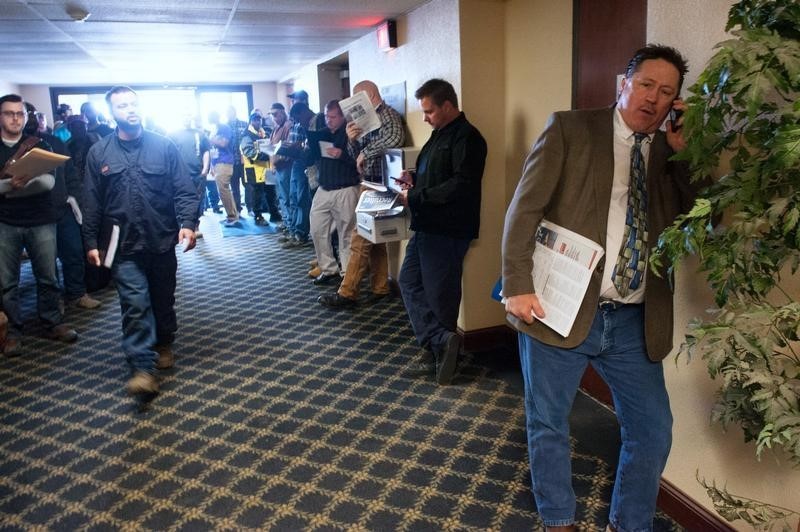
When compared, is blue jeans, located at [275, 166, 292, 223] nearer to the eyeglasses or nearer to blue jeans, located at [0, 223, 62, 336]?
blue jeans, located at [0, 223, 62, 336]

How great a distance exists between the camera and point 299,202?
6637 millimetres

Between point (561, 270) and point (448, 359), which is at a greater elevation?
point (561, 270)

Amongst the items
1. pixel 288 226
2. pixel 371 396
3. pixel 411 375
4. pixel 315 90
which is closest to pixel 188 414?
pixel 371 396

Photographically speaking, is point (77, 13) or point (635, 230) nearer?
point (635, 230)

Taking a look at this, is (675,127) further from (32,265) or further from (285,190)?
(285,190)

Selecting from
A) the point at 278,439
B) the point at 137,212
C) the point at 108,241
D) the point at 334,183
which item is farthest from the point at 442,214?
the point at 334,183

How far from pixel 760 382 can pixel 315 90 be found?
7276 mm

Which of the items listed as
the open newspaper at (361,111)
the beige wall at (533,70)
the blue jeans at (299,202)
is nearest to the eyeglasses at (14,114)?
the open newspaper at (361,111)

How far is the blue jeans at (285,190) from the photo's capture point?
7.17 meters

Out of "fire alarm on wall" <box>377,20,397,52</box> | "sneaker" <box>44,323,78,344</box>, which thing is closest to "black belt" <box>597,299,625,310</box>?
"fire alarm on wall" <box>377,20,397,52</box>

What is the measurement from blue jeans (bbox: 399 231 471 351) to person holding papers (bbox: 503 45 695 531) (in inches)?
53.3

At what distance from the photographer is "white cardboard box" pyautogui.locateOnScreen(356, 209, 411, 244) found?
157 inches

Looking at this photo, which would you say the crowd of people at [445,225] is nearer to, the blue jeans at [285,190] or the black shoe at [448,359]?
the black shoe at [448,359]

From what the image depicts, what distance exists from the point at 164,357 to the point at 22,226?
1.33m
